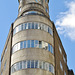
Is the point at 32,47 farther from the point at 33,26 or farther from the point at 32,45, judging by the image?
the point at 33,26

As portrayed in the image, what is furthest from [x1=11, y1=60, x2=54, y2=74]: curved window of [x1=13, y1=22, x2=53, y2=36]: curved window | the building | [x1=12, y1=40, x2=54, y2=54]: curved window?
[x1=13, y1=22, x2=53, y2=36]: curved window

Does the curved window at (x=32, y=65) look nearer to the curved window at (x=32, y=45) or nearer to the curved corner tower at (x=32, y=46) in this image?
the curved corner tower at (x=32, y=46)

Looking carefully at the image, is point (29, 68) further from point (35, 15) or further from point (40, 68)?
point (35, 15)

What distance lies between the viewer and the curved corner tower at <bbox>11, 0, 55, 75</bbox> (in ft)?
134

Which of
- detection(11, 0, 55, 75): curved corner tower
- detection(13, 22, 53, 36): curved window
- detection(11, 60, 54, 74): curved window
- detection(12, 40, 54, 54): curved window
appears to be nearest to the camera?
detection(11, 60, 54, 74): curved window

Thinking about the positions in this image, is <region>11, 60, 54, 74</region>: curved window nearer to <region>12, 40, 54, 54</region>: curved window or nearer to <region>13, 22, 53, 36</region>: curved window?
<region>12, 40, 54, 54</region>: curved window

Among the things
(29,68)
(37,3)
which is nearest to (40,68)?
(29,68)

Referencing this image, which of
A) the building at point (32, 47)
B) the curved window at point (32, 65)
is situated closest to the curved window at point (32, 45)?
the building at point (32, 47)

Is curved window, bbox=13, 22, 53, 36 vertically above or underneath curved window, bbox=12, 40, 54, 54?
above

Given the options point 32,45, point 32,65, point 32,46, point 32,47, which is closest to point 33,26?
point 32,45

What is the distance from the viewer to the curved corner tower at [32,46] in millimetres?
40750

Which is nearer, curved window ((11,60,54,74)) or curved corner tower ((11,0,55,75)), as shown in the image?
curved window ((11,60,54,74))

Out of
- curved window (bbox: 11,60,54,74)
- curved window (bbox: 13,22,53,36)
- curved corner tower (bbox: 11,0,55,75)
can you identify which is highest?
curved window (bbox: 13,22,53,36)

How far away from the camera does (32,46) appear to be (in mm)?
42469
